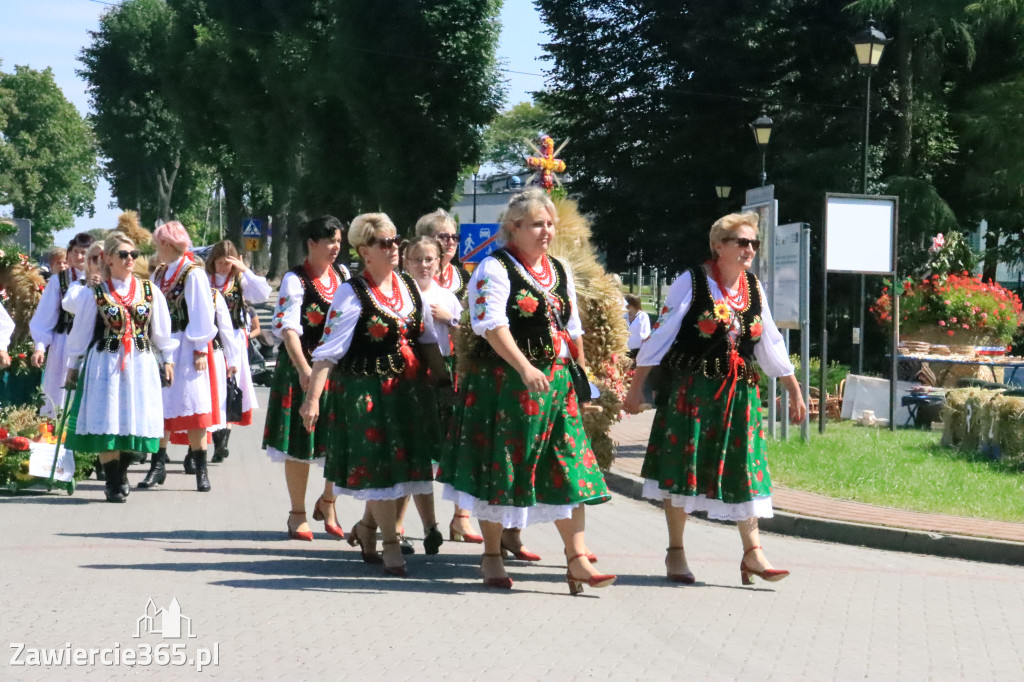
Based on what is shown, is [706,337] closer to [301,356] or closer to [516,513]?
[516,513]

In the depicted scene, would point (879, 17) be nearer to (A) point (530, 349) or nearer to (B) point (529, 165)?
(B) point (529, 165)

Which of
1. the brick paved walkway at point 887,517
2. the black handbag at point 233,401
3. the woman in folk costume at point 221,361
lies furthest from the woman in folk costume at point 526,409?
the black handbag at point 233,401

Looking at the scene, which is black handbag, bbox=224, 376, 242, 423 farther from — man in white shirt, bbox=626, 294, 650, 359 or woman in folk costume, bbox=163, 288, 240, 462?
man in white shirt, bbox=626, 294, 650, 359

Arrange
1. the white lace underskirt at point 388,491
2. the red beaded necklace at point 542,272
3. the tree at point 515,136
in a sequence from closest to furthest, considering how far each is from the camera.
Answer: the red beaded necklace at point 542,272 < the white lace underskirt at point 388,491 < the tree at point 515,136

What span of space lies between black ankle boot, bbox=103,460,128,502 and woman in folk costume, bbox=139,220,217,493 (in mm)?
656

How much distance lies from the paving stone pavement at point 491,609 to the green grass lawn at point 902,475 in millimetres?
1437

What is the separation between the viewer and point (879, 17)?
111 feet

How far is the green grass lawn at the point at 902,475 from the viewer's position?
427 inches

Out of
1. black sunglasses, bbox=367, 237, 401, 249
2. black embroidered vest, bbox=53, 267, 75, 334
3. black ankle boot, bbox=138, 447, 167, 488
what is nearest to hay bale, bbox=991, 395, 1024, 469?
black sunglasses, bbox=367, 237, 401, 249

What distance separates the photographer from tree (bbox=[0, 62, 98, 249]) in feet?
324

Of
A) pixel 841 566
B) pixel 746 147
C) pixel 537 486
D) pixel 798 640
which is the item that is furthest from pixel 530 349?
pixel 746 147

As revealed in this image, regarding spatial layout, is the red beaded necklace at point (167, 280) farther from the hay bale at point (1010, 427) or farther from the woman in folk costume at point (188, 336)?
the hay bale at point (1010, 427)

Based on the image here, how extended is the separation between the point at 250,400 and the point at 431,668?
24.0ft

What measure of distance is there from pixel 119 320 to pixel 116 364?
33 centimetres
